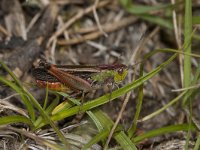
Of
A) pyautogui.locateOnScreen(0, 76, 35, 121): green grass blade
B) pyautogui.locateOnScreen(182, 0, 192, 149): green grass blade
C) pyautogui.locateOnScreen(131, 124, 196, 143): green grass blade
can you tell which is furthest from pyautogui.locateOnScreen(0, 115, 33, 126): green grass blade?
pyautogui.locateOnScreen(182, 0, 192, 149): green grass blade

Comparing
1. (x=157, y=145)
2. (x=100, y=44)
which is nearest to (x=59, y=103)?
(x=157, y=145)

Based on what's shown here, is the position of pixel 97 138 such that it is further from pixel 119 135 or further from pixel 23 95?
pixel 23 95

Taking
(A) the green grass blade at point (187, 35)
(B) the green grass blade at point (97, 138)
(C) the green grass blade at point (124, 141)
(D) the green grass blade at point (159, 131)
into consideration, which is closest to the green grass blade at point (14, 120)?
(B) the green grass blade at point (97, 138)

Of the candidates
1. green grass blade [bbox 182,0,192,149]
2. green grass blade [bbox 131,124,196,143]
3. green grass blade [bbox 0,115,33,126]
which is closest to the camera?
green grass blade [bbox 0,115,33,126]

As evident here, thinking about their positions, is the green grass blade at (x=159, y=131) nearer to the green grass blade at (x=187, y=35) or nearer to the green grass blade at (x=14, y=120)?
the green grass blade at (x=187, y=35)

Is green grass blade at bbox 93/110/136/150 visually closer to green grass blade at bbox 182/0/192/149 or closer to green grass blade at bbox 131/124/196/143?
green grass blade at bbox 131/124/196/143

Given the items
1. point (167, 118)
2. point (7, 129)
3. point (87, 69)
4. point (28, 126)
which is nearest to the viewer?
point (7, 129)

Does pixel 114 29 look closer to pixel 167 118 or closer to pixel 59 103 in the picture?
pixel 167 118

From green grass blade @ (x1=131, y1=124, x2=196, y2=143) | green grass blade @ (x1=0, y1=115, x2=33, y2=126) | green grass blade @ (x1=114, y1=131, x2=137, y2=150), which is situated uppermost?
green grass blade @ (x1=0, y1=115, x2=33, y2=126)

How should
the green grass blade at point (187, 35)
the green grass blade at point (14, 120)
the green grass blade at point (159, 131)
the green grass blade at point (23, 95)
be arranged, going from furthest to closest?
the green grass blade at point (187, 35), the green grass blade at point (159, 131), the green grass blade at point (23, 95), the green grass blade at point (14, 120)

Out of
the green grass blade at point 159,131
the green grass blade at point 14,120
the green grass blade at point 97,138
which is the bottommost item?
the green grass blade at point 159,131

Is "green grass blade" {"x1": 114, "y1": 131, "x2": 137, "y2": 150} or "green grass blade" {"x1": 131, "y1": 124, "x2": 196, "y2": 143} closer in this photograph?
"green grass blade" {"x1": 114, "y1": 131, "x2": 137, "y2": 150}
